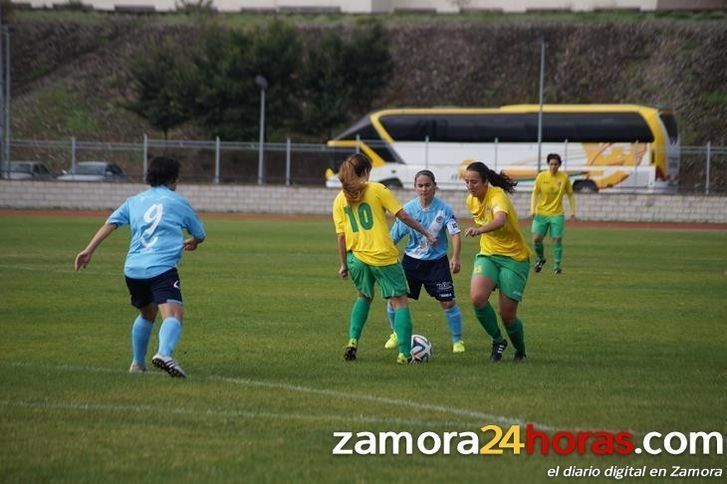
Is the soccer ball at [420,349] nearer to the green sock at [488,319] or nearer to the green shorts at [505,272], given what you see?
the green sock at [488,319]

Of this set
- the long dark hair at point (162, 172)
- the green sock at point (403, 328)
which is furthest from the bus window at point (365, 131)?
the long dark hair at point (162, 172)

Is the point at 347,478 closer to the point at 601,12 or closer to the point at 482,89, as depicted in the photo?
the point at 482,89

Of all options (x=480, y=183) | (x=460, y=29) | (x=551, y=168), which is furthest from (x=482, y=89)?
(x=480, y=183)

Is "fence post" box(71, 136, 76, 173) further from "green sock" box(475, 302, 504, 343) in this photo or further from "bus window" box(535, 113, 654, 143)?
"green sock" box(475, 302, 504, 343)

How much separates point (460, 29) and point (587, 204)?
29.6 meters

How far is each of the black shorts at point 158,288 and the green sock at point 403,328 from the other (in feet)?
6.38

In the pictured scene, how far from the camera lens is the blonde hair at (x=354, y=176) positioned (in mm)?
10500

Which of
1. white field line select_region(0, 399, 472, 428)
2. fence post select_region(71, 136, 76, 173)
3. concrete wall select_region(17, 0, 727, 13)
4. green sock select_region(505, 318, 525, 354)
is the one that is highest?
concrete wall select_region(17, 0, 727, 13)

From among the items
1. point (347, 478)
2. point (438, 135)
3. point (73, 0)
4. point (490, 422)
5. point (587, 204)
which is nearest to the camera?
point (347, 478)

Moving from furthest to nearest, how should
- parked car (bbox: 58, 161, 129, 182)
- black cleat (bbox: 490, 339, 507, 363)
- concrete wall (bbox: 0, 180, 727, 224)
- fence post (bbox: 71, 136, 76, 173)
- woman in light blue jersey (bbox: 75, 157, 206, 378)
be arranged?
parked car (bbox: 58, 161, 129, 182) < fence post (bbox: 71, 136, 76, 173) < concrete wall (bbox: 0, 180, 727, 224) < black cleat (bbox: 490, 339, 507, 363) < woman in light blue jersey (bbox: 75, 157, 206, 378)

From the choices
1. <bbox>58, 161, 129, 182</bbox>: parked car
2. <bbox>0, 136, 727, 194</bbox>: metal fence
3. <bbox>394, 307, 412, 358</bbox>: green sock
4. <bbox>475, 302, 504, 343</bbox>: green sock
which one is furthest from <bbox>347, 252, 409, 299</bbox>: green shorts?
<bbox>58, 161, 129, 182</bbox>: parked car

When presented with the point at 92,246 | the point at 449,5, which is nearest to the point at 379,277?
the point at 92,246

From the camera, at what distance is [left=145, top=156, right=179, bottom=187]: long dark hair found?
9906 millimetres

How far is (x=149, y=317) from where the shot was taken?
10031 mm
